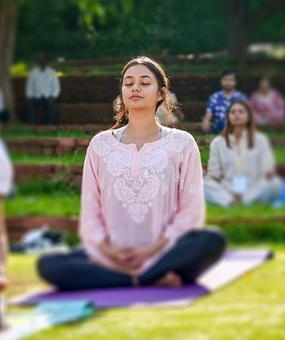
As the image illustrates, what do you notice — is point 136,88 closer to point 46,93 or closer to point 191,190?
point 191,190

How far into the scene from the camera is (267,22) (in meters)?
25.9

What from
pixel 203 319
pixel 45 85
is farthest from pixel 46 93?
pixel 203 319

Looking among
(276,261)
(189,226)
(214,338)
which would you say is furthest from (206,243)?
(189,226)

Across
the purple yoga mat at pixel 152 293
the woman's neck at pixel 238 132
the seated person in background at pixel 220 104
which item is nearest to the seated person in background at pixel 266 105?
the purple yoga mat at pixel 152 293

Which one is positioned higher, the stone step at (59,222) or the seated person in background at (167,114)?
the seated person in background at (167,114)

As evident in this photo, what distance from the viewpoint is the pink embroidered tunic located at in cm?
151

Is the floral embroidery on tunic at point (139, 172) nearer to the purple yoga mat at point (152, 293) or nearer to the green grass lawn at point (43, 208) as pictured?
the purple yoga mat at point (152, 293)

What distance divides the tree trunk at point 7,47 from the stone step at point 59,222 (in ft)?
3.63

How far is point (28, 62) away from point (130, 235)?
18459mm

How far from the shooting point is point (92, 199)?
154 centimetres

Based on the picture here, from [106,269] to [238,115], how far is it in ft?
27.3

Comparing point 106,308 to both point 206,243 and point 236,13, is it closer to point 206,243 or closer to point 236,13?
point 206,243

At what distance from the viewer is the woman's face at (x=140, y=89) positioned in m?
1.52

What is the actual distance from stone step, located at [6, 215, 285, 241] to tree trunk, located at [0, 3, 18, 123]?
111 cm
